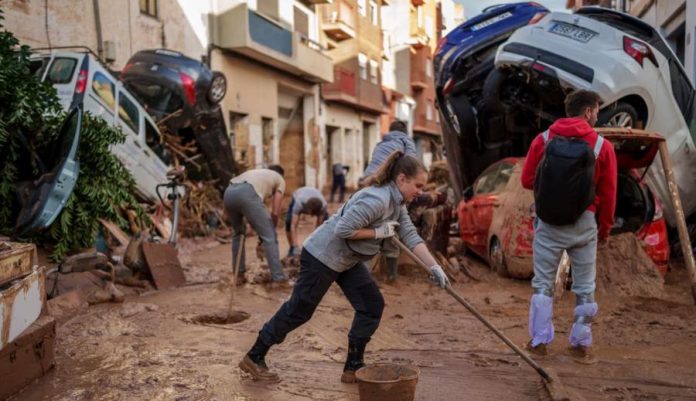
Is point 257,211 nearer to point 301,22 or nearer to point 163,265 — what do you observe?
point 163,265

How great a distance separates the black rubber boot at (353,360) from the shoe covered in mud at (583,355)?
1447 millimetres

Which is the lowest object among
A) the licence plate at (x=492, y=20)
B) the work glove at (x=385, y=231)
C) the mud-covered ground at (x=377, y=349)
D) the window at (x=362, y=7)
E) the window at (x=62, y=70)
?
the mud-covered ground at (x=377, y=349)

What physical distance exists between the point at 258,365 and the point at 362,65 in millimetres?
29691

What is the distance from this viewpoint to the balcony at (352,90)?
28.0m

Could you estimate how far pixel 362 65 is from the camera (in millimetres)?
32750

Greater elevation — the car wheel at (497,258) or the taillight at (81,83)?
the taillight at (81,83)

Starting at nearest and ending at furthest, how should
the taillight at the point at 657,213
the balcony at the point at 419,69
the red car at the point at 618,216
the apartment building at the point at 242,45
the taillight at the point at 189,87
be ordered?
the red car at the point at 618,216, the taillight at the point at 657,213, the taillight at the point at 189,87, the apartment building at the point at 242,45, the balcony at the point at 419,69

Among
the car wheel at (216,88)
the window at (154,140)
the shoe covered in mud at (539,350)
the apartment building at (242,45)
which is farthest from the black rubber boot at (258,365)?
the apartment building at (242,45)

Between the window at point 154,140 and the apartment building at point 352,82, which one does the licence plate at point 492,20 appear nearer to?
the window at point 154,140

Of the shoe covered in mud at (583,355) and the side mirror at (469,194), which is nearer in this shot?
the shoe covered in mud at (583,355)

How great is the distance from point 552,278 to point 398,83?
1518 inches

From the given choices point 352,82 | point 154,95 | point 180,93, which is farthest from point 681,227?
point 352,82

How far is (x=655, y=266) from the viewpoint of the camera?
6.55m

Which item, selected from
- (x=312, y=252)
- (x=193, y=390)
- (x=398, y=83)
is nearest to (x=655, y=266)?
(x=312, y=252)
